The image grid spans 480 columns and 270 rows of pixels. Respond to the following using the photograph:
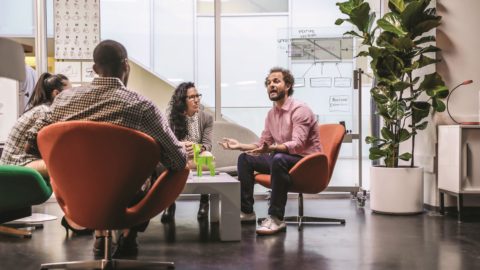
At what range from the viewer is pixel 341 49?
5.69 m

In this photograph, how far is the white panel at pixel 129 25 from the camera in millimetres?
5895

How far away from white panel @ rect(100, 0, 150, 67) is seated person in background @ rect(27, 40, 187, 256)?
11.5 ft

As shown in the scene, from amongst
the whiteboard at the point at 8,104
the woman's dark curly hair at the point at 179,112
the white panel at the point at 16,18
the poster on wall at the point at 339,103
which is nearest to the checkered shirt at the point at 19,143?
the woman's dark curly hair at the point at 179,112

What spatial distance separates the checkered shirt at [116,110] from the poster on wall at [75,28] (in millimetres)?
3616

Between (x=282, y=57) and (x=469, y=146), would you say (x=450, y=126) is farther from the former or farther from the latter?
(x=282, y=57)

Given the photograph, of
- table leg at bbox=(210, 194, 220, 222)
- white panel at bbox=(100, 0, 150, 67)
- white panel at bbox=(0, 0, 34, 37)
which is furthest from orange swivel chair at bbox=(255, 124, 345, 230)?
white panel at bbox=(0, 0, 34, 37)

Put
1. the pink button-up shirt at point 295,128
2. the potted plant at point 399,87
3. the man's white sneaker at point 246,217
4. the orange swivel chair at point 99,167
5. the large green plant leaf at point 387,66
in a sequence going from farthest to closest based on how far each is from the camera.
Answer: the large green plant leaf at point 387,66 < the potted plant at point 399,87 < the man's white sneaker at point 246,217 < the pink button-up shirt at point 295,128 < the orange swivel chair at point 99,167

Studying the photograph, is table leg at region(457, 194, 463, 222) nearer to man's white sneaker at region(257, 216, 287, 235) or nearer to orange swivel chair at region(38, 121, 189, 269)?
man's white sneaker at region(257, 216, 287, 235)

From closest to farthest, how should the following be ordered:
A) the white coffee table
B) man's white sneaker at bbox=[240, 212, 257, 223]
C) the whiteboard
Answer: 1. the white coffee table
2. man's white sneaker at bbox=[240, 212, 257, 223]
3. the whiteboard

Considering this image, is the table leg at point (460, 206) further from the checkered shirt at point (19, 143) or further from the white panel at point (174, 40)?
the checkered shirt at point (19, 143)

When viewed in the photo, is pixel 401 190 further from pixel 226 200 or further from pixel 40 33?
pixel 40 33

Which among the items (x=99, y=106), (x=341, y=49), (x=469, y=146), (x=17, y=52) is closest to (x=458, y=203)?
(x=469, y=146)

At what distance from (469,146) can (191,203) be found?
283 cm

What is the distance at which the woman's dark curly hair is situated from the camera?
4.62 m
